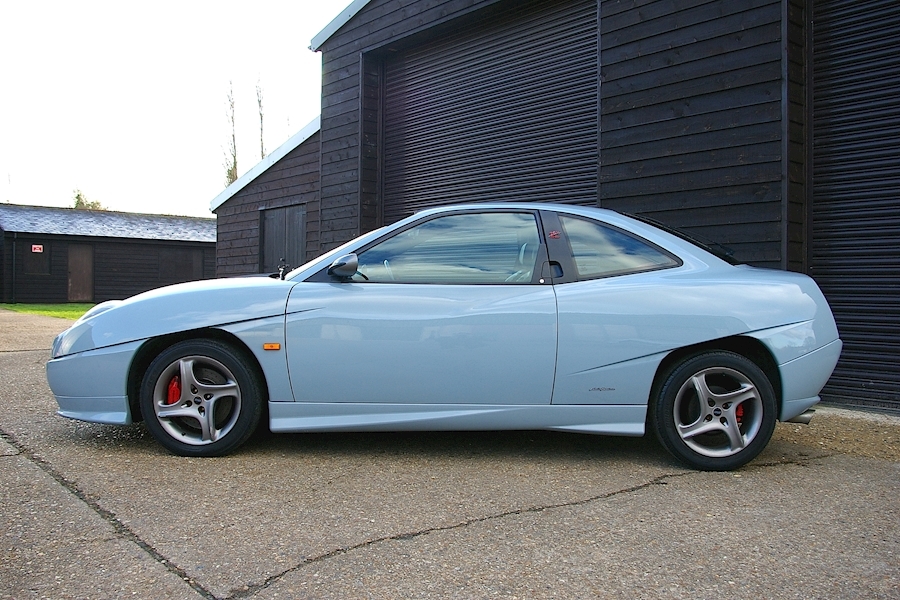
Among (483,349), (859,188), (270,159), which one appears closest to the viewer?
(483,349)

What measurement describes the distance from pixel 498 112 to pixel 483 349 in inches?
220

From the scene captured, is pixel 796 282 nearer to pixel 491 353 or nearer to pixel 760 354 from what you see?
pixel 760 354

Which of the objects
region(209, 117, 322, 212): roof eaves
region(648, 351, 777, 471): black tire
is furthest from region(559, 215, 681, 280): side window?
region(209, 117, 322, 212): roof eaves

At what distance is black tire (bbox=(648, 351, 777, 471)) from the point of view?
12.0ft

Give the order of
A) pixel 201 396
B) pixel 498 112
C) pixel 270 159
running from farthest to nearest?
pixel 270 159
pixel 498 112
pixel 201 396

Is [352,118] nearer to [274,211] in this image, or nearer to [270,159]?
[270,159]

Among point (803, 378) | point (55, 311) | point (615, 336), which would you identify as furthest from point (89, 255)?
point (803, 378)

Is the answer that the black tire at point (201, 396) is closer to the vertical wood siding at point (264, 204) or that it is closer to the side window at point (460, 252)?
the side window at point (460, 252)

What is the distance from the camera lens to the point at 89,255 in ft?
93.1

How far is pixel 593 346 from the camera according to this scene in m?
3.70

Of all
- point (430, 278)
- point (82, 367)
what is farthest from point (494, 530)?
point (82, 367)

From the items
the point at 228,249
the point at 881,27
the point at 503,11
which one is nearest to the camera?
the point at 881,27

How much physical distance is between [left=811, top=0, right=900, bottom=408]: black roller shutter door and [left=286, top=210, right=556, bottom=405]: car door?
10.8 feet

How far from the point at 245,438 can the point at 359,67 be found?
24.9ft
